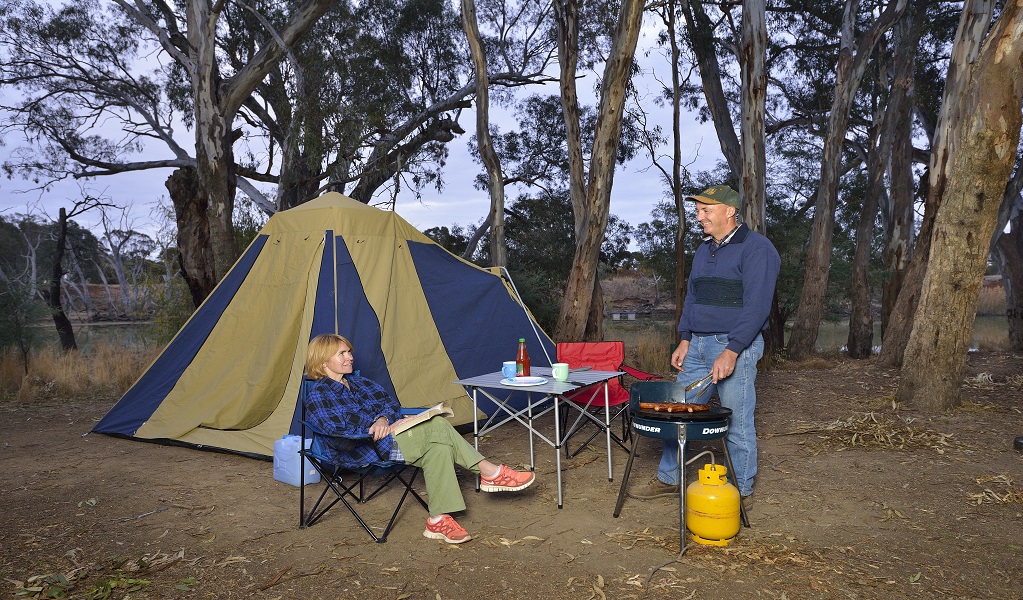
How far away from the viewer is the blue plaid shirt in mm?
3016

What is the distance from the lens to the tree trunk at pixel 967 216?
4832 millimetres

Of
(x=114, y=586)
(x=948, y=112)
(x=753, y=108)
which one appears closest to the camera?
(x=114, y=586)

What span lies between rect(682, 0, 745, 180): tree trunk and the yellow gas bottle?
7579 millimetres

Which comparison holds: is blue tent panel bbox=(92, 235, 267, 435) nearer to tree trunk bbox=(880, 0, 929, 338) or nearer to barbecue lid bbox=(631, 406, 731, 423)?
barbecue lid bbox=(631, 406, 731, 423)

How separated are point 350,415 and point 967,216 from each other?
4.40 m

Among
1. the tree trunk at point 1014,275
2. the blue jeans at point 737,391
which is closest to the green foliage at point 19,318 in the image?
the blue jeans at point 737,391

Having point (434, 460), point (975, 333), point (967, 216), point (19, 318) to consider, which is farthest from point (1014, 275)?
point (19, 318)

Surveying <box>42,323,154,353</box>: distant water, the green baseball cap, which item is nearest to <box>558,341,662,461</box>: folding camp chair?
the green baseball cap

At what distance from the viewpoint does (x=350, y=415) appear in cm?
322

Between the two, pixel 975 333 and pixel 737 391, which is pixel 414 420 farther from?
pixel 975 333

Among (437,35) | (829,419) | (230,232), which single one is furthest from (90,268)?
(829,419)

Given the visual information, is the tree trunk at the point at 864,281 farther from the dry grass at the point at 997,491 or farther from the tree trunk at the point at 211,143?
the tree trunk at the point at 211,143

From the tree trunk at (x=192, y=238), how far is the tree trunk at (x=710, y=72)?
6.62 m

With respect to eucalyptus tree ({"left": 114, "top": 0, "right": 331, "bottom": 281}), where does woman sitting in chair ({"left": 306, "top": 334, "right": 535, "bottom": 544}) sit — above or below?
below
